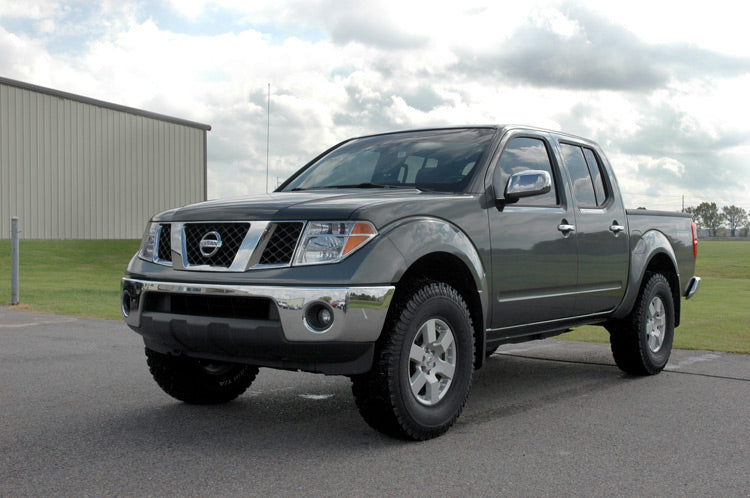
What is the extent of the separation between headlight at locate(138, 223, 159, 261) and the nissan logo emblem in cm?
52

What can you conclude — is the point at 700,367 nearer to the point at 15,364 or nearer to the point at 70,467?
the point at 70,467

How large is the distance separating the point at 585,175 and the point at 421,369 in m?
2.77

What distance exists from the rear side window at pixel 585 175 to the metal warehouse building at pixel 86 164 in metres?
29.5

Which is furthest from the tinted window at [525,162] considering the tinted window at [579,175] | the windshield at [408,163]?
the tinted window at [579,175]

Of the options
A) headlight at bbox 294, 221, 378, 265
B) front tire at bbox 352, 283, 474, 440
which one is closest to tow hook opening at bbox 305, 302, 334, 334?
headlight at bbox 294, 221, 378, 265

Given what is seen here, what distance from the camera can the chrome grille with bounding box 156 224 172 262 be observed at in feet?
15.3

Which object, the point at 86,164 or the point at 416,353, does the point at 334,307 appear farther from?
the point at 86,164

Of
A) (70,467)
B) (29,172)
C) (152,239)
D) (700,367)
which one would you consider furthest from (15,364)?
(29,172)

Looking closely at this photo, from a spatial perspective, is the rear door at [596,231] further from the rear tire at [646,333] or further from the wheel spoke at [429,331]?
the wheel spoke at [429,331]

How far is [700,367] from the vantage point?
7.25 m

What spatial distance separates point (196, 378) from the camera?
5.32 metres

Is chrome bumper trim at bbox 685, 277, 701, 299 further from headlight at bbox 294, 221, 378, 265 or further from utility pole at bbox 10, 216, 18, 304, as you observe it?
utility pole at bbox 10, 216, 18, 304

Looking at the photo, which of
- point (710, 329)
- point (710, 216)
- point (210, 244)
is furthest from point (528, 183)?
Result: point (710, 216)

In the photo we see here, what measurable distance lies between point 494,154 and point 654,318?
2704 mm
